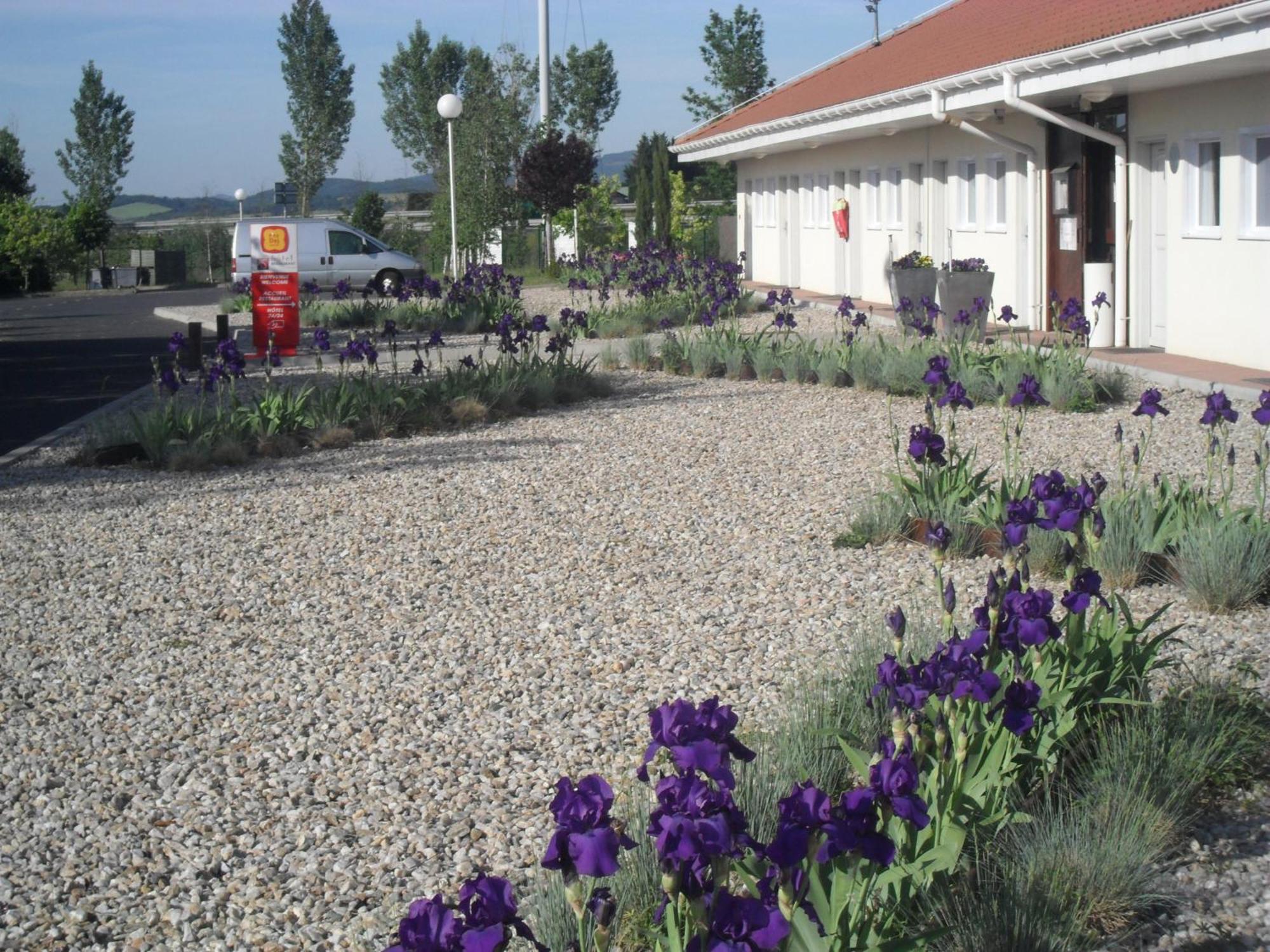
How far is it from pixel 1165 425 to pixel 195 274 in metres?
48.5

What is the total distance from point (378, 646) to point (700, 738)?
396cm

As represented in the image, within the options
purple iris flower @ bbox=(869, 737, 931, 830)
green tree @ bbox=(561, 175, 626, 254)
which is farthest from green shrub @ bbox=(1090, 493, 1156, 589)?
green tree @ bbox=(561, 175, 626, 254)

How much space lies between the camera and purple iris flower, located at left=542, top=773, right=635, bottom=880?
87.9 inches

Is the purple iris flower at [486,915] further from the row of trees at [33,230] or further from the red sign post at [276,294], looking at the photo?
the row of trees at [33,230]

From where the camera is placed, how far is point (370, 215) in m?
50.5

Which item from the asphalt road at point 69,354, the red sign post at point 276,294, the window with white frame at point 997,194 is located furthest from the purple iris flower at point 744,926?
the window with white frame at point 997,194

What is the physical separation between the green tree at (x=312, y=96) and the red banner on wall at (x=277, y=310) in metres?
63.5

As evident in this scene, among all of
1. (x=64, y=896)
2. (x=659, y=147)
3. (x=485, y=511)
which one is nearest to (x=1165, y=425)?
(x=485, y=511)

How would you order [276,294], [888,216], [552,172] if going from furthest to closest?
[552,172]
[888,216]
[276,294]

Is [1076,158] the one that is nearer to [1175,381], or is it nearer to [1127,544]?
[1175,381]

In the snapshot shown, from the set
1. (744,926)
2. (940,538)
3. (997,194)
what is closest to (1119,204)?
(997,194)

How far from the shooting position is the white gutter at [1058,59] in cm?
1104

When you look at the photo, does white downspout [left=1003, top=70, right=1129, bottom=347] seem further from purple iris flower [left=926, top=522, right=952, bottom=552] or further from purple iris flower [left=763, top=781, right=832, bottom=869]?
purple iris flower [left=763, top=781, right=832, bottom=869]

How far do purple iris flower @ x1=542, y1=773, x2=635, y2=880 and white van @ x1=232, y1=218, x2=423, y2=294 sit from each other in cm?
3137
